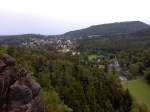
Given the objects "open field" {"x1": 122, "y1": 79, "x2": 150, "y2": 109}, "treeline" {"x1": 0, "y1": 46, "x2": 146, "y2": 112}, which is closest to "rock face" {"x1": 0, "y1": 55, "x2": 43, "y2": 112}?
"treeline" {"x1": 0, "y1": 46, "x2": 146, "y2": 112}

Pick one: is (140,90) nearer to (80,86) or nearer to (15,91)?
(80,86)

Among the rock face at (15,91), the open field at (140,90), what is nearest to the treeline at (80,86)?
the open field at (140,90)

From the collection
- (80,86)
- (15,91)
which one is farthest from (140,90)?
(15,91)

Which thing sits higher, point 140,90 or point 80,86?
point 80,86

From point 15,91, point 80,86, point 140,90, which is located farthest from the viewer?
point 140,90

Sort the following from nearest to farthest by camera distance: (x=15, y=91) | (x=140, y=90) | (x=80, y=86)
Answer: (x=15, y=91) → (x=80, y=86) → (x=140, y=90)
